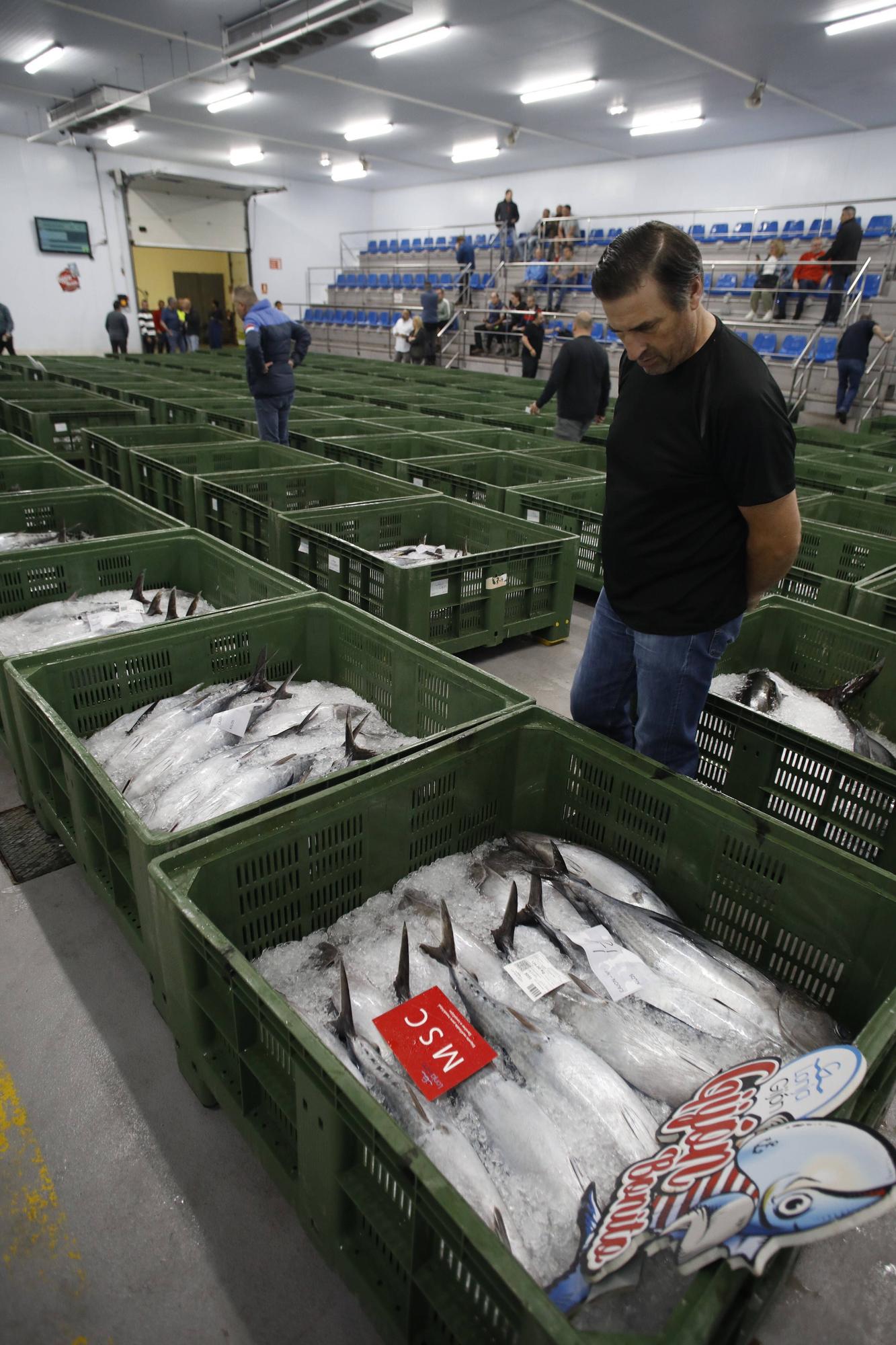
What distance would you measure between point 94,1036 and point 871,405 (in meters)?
12.1

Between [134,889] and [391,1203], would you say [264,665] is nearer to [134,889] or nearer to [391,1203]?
[134,889]

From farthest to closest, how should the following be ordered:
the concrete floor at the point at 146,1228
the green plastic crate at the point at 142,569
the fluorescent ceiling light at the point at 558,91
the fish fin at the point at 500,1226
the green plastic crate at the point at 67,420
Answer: the fluorescent ceiling light at the point at 558,91 → the green plastic crate at the point at 67,420 → the green plastic crate at the point at 142,569 → the concrete floor at the point at 146,1228 → the fish fin at the point at 500,1226

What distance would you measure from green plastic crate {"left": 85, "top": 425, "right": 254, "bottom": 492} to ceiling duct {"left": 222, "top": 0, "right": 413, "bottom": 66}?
533 centimetres

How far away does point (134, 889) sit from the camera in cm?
182

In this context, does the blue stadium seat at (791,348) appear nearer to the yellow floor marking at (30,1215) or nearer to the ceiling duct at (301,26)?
the ceiling duct at (301,26)

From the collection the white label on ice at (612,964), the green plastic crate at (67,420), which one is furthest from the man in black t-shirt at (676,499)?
the green plastic crate at (67,420)

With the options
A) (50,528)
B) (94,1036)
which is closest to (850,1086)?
(94,1036)

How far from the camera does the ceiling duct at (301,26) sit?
8.20 metres

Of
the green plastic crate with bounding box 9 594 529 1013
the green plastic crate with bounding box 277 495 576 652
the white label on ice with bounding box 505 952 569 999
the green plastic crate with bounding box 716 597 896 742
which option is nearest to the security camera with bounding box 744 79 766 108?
the green plastic crate with bounding box 277 495 576 652

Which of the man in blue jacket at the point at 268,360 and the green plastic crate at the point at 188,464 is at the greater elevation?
the man in blue jacket at the point at 268,360

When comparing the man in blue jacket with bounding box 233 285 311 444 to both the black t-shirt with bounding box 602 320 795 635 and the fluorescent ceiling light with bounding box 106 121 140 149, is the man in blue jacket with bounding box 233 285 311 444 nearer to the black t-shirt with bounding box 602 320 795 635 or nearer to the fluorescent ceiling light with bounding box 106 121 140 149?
the black t-shirt with bounding box 602 320 795 635

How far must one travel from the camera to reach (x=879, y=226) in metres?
12.9

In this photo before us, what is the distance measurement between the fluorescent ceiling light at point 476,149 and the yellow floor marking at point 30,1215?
1735 cm

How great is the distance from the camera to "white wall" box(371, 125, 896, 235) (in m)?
13.6
